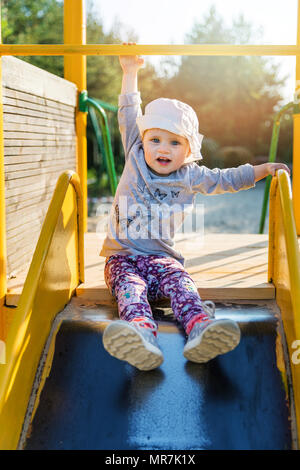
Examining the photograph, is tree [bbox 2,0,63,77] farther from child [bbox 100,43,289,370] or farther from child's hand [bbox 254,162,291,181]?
child's hand [bbox 254,162,291,181]

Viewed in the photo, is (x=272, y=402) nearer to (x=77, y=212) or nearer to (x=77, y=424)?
(x=77, y=424)

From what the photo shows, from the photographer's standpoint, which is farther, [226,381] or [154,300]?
[154,300]

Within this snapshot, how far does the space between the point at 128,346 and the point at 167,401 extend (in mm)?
210

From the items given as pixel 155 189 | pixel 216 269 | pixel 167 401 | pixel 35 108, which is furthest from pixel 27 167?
pixel 167 401

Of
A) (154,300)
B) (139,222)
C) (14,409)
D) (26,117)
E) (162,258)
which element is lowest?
(14,409)

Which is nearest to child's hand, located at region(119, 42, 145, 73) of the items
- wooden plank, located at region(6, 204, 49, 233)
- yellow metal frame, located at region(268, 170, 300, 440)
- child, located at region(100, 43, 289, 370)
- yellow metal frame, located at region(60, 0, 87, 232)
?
child, located at region(100, 43, 289, 370)

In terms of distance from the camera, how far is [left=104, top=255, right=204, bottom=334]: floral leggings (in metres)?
1.96

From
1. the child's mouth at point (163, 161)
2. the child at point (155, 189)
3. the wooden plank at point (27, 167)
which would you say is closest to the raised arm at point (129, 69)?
the child at point (155, 189)

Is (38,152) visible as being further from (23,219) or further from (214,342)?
(214,342)

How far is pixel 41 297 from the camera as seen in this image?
1.95m
